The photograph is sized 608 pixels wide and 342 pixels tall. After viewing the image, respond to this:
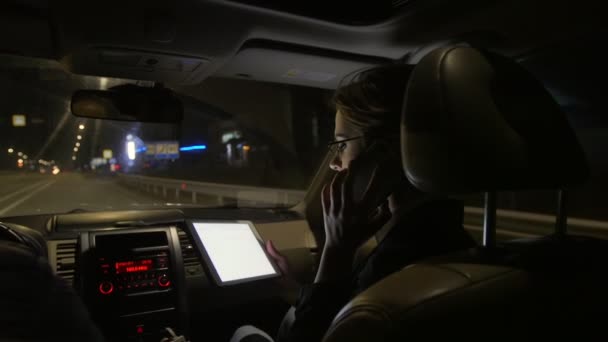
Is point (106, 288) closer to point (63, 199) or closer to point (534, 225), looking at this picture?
point (534, 225)

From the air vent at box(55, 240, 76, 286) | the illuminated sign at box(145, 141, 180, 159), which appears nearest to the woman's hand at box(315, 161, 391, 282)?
the air vent at box(55, 240, 76, 286)

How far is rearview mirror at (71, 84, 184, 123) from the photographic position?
3.15m

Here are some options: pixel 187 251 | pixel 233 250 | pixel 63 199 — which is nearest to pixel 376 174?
pixel 233 250

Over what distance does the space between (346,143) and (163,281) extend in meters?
1.56

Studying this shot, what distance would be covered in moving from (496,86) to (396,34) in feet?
7.07

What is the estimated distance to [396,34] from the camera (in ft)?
11.3

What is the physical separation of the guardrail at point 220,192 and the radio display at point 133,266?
1430mm

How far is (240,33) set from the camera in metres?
3.19

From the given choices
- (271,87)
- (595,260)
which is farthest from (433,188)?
(271,87)

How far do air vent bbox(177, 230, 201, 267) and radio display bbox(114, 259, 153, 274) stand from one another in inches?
14.5

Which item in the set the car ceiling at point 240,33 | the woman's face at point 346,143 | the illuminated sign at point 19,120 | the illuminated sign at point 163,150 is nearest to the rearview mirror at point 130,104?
the car ceiling at point 240,33

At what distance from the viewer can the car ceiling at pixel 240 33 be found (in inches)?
112

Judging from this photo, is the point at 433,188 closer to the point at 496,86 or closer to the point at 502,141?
the point at 502,141

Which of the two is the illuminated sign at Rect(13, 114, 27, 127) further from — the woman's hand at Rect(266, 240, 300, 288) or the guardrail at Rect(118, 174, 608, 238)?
the woman's hand at Rect(266, 240, 300, 288)
